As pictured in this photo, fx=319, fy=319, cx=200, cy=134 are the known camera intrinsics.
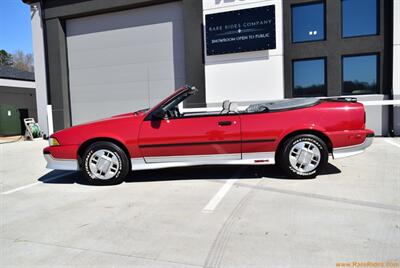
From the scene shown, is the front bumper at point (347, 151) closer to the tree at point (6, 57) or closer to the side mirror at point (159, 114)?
the side mirror at point (159, 114)

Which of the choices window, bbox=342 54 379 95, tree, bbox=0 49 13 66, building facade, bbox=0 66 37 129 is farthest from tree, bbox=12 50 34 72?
window, bbox=342 54 379 95

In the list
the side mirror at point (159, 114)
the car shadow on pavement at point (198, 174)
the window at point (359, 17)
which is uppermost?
the window at point (359, 17)

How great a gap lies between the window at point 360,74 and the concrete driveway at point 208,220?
565 centimetres

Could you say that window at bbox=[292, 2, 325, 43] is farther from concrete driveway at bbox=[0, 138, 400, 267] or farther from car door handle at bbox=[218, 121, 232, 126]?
car door handle at bbox=[218, 121, 232, 126]

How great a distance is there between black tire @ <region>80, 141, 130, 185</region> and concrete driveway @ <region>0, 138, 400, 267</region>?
0.14 m

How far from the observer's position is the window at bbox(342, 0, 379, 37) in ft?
34.6

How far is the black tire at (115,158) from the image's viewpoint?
5.14 m

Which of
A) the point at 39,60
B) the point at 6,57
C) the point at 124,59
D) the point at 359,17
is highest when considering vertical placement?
the point at 6,57

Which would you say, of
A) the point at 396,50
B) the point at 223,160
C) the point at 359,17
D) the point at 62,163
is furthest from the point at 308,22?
the point at 62,163

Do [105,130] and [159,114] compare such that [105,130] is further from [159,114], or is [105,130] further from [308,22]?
[308,22]

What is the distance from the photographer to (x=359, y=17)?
10.6 metres

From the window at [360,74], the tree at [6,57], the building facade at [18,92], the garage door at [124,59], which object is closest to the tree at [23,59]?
the tree at [6,57]

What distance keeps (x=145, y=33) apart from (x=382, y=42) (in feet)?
28.3

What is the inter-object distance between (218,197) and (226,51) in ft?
25.9
